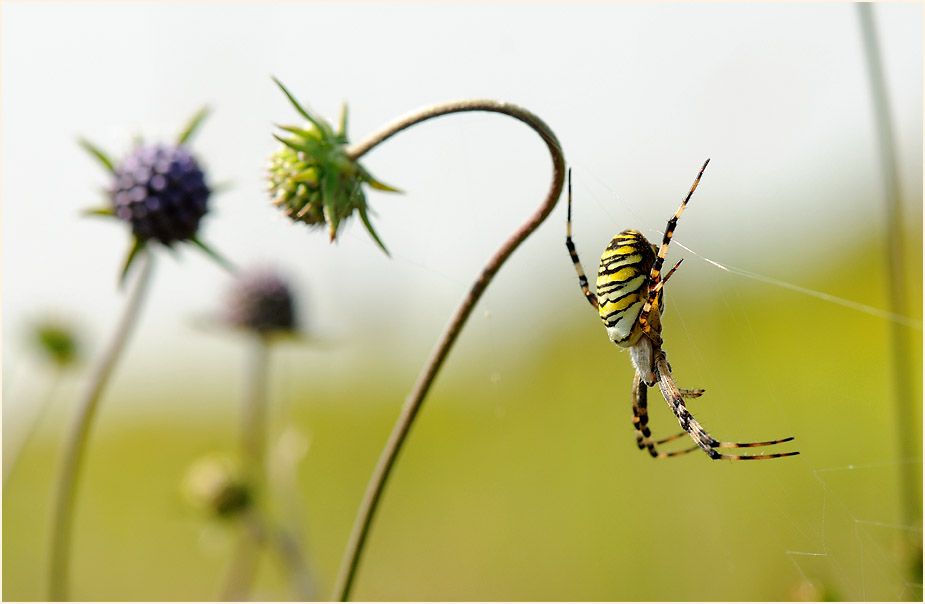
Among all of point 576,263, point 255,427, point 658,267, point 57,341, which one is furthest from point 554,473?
point 658,267

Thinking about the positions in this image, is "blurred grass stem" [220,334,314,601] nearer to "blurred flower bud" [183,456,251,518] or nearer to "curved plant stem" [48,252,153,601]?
"blurred flower bud" [183,456,251,518]

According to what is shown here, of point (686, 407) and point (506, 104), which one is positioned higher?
point (506, 104)

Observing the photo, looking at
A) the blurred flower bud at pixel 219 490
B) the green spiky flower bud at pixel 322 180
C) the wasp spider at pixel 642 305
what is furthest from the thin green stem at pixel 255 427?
the wasp spider at pixel 642 305

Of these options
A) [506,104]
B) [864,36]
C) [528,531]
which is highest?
[864,36]

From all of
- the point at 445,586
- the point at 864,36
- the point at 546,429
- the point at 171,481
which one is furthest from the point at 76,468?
the point at 171,481

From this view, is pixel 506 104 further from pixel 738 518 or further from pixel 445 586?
pixel 445 586

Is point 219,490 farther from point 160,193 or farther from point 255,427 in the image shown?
point 160,193
